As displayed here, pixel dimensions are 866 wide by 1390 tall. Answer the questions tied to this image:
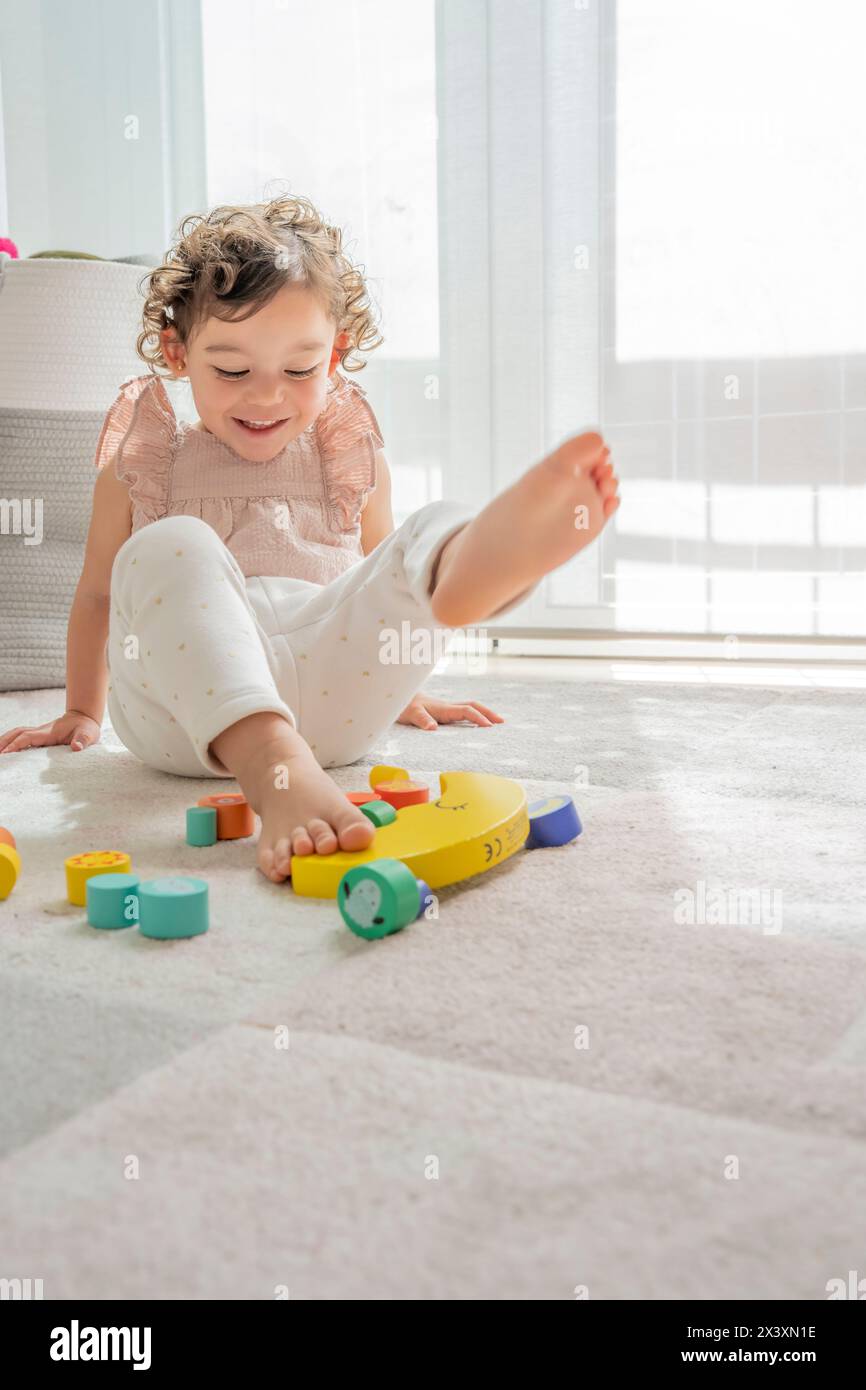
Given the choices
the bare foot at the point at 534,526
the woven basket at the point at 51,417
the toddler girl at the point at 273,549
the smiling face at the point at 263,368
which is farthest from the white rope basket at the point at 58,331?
the bare foot at the point at 534,526

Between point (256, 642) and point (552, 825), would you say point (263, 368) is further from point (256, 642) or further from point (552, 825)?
point (552, 825)

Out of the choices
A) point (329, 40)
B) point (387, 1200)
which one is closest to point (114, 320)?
point (329, 40)

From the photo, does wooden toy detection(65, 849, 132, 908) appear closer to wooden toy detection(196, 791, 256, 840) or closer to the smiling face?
wooden toy detection(196, 791, 256, 840)

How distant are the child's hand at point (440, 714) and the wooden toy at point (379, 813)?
529 mm

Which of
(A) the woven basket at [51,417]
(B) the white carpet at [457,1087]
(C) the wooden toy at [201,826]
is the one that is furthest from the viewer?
(A) the woven basket at [51,417]

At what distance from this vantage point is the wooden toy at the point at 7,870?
30.6 inches

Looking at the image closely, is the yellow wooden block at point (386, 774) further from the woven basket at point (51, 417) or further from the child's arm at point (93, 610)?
the woven basket at point (51, 417)

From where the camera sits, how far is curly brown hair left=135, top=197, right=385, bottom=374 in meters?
1.13

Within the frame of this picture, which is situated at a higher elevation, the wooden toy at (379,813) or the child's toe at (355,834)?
the child's toe at (355,834)

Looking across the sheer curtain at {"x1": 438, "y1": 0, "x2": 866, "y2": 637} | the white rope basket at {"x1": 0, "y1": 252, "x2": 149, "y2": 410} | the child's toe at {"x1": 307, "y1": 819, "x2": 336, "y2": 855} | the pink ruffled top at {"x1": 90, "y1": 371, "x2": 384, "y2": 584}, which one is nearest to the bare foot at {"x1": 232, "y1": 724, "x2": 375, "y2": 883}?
the child's toe at {"x1": 307, "y1": 819, "x2": 336, "y2": 855}

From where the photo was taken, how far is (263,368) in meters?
1.14

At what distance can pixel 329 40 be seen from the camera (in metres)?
2.28

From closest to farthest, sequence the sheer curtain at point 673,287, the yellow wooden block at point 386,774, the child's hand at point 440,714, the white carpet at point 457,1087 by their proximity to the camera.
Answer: the white carpet at point 457,1087 < the yellow wooden block at point 386,774 < the child's hand at point 440,714 < the sheer curtain at point 673,287
